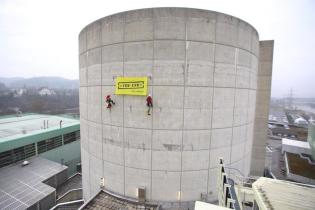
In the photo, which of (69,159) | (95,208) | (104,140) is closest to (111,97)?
(104,140)

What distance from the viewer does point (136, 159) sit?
905 centimetres

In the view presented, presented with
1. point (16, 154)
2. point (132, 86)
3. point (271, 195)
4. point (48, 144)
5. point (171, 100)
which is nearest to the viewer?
point (271, 195)

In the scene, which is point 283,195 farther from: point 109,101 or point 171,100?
point 109,101

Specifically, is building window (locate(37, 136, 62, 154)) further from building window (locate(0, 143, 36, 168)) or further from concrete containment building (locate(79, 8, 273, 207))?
concrete containment building (locate(79, 8, 273, 207))

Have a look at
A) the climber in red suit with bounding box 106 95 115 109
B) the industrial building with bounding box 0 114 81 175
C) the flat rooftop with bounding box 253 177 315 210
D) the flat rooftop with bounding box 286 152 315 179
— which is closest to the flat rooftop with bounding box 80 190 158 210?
the flat rooftop with bounding box 253 177 315 210

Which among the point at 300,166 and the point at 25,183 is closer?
the point at 25,183

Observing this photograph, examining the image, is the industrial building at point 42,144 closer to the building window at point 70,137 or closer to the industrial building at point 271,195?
the building window at point 70,137

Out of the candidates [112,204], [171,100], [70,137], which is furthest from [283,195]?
[70,137]

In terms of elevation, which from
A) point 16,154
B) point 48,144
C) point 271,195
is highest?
point 271,195

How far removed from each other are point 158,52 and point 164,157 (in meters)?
6.00

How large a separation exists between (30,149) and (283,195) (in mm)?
22589

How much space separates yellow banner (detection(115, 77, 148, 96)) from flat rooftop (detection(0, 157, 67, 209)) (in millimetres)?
12068

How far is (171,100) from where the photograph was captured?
845 cm

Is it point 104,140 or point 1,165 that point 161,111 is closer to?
point 104,140
